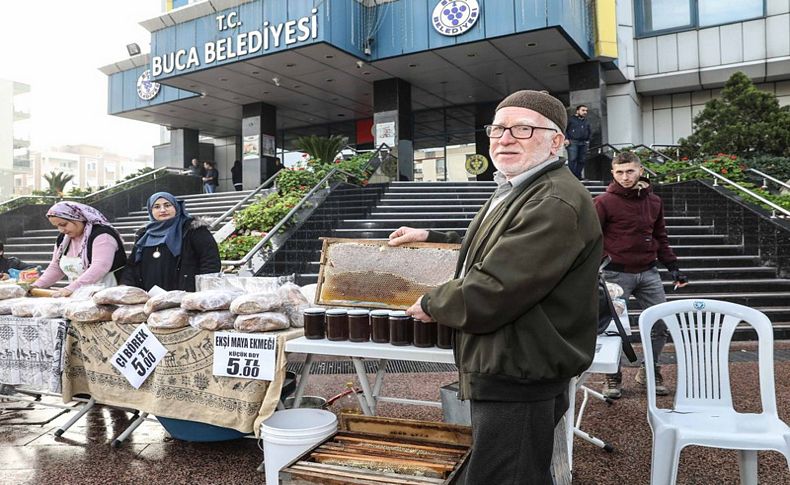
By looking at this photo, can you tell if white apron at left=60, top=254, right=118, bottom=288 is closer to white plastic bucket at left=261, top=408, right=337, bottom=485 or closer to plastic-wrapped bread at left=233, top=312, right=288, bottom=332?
plastic-wrapped bread at left=233, top=312, right=288, bottom=332

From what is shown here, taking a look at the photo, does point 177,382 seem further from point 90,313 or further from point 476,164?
point 476,164

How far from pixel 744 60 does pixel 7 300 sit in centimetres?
1726

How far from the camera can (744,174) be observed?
1037 cm

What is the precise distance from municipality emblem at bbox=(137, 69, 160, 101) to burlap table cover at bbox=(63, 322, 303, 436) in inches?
650

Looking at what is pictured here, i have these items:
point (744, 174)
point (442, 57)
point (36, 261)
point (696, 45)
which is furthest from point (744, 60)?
point (36, 261)

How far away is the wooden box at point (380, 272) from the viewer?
241 centimetres

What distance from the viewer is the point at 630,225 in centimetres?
394

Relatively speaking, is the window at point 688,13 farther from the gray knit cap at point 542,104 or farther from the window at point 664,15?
the gray knit cap at point 542,104

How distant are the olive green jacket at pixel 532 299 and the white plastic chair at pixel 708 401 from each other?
95 centimetres

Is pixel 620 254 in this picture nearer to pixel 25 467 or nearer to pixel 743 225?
pixel 25 467

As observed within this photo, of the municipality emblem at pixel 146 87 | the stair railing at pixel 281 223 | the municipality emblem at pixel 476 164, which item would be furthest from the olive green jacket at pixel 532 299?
the municipality emblem at pixel 146 87

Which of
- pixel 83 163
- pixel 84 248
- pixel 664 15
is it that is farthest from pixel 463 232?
pixel 83 163

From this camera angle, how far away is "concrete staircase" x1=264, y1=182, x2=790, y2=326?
23.1ft

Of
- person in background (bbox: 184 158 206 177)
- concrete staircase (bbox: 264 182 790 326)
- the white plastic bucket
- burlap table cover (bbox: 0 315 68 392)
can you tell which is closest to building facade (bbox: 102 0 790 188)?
person in background (bbox: 184 158 206 177)
